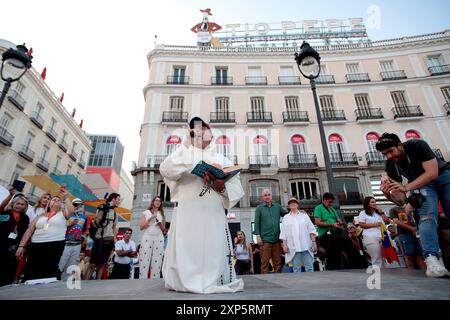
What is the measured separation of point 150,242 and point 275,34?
22766 millimetres

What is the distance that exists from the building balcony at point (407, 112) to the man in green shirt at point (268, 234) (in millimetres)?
17075

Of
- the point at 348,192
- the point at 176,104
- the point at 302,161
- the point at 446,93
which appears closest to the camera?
the point at 348,192

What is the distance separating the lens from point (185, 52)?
19.7 metres

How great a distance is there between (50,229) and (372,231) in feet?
18.9

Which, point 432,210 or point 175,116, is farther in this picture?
point 175,116

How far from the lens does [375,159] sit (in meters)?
16.0

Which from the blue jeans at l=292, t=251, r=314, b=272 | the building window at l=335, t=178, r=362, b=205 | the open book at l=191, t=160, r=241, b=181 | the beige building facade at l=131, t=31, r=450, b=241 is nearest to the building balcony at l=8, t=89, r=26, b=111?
the beige building facade at l=131, t=31, r=450, b=241

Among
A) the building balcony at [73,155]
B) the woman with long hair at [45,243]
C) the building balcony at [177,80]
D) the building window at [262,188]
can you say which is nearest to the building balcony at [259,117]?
the building window at [262,188]

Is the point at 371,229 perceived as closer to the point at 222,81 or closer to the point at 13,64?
the point at 13,64

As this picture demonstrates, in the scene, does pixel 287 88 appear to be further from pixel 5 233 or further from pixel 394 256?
pixel 5 233

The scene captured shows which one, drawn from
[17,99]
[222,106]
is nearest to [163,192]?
[222,106]

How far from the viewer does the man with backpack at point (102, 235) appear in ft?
15.2

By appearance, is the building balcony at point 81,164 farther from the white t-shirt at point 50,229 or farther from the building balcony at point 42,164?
the white t-shirt at point 50,229
